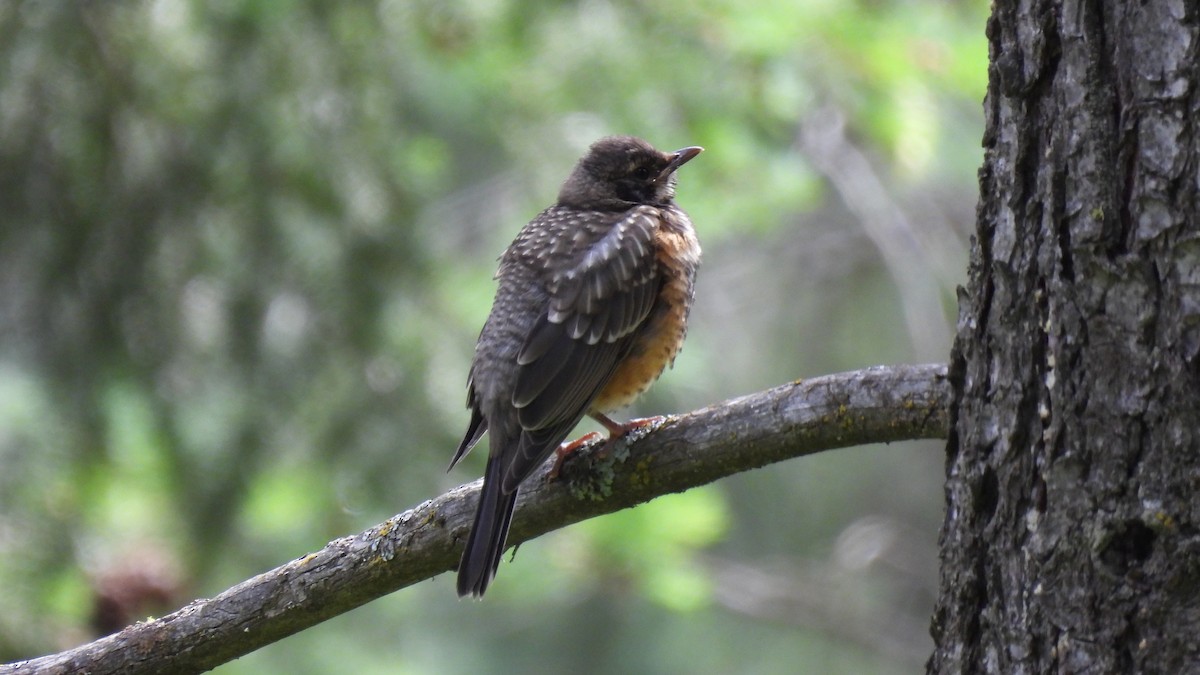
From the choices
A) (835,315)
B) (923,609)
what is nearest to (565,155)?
(835,315)

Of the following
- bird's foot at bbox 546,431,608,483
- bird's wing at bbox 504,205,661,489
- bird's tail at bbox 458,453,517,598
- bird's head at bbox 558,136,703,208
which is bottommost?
bird's tail at bbox 458,453,517,598

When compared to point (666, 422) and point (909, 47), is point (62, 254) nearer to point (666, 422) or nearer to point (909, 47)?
point (666, 422)

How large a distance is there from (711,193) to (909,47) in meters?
1.08

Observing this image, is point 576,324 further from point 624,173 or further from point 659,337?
point 624,173

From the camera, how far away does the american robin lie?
3.38 meters

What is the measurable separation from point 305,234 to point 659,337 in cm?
158

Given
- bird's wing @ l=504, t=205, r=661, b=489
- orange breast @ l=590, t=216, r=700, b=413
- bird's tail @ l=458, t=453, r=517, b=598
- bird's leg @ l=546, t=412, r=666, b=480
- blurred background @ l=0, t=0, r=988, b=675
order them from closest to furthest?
bird's tail @ l=458, t=453, r=517, b=598, bird's leg @ l=546, t=412, r=666, b=480, bird's wing @ l=504, t=205, r=661, b=489, orange breast @ l=590, t=216, r=700, b=413, blurred background @ l=0, t=0, r=988, b=675

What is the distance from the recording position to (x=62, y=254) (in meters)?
4.37

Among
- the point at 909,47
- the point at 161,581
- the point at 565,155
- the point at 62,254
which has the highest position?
the point at 909,47

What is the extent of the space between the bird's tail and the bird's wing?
403mm

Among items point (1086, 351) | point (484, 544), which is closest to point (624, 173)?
point (484, 544)

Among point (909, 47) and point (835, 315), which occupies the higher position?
point (835, 315)

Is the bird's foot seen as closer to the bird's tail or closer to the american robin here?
the american robin

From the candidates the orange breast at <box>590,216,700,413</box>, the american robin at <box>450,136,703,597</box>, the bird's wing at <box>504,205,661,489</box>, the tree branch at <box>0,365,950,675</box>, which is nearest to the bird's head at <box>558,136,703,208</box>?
the american robin at <box>450,136,703,597</box>
